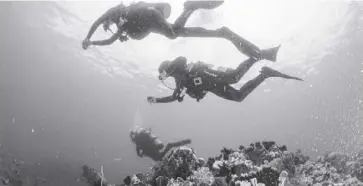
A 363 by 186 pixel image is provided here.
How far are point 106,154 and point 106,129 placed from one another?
19.6ft

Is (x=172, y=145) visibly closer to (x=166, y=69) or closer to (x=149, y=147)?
(x=149, y=147)

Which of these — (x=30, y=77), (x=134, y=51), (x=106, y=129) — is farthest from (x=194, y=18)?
(x=106, y=129)

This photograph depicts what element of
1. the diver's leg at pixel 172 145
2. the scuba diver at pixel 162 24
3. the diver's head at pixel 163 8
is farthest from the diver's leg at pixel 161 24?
the diver's leg at pixel 172 145

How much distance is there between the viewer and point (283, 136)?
54.0 m

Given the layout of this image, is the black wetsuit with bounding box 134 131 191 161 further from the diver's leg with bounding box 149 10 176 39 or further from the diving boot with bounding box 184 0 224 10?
the diving boot with bounding box 184 0 224 10

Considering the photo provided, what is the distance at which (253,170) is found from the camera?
4.96 m

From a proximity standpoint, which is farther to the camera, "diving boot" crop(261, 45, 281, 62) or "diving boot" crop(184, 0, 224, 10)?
"diving boot" crop(184, 0, 224, 10)

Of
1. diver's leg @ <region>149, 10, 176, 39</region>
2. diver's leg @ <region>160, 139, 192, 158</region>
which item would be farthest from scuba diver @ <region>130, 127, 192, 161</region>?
diver's leg @ <region>149, 10, 176, 39</region>

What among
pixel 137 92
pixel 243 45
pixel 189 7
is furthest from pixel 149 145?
pixel 137 92

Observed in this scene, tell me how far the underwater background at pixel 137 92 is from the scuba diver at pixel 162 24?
569 inches

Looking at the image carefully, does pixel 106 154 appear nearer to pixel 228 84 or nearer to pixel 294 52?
pixel 294 52

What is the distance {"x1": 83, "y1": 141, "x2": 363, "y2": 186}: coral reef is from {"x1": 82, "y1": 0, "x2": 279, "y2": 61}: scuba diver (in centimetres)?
194

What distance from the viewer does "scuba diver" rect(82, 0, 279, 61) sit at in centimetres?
528

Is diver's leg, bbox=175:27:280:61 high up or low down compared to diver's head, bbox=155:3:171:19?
up
